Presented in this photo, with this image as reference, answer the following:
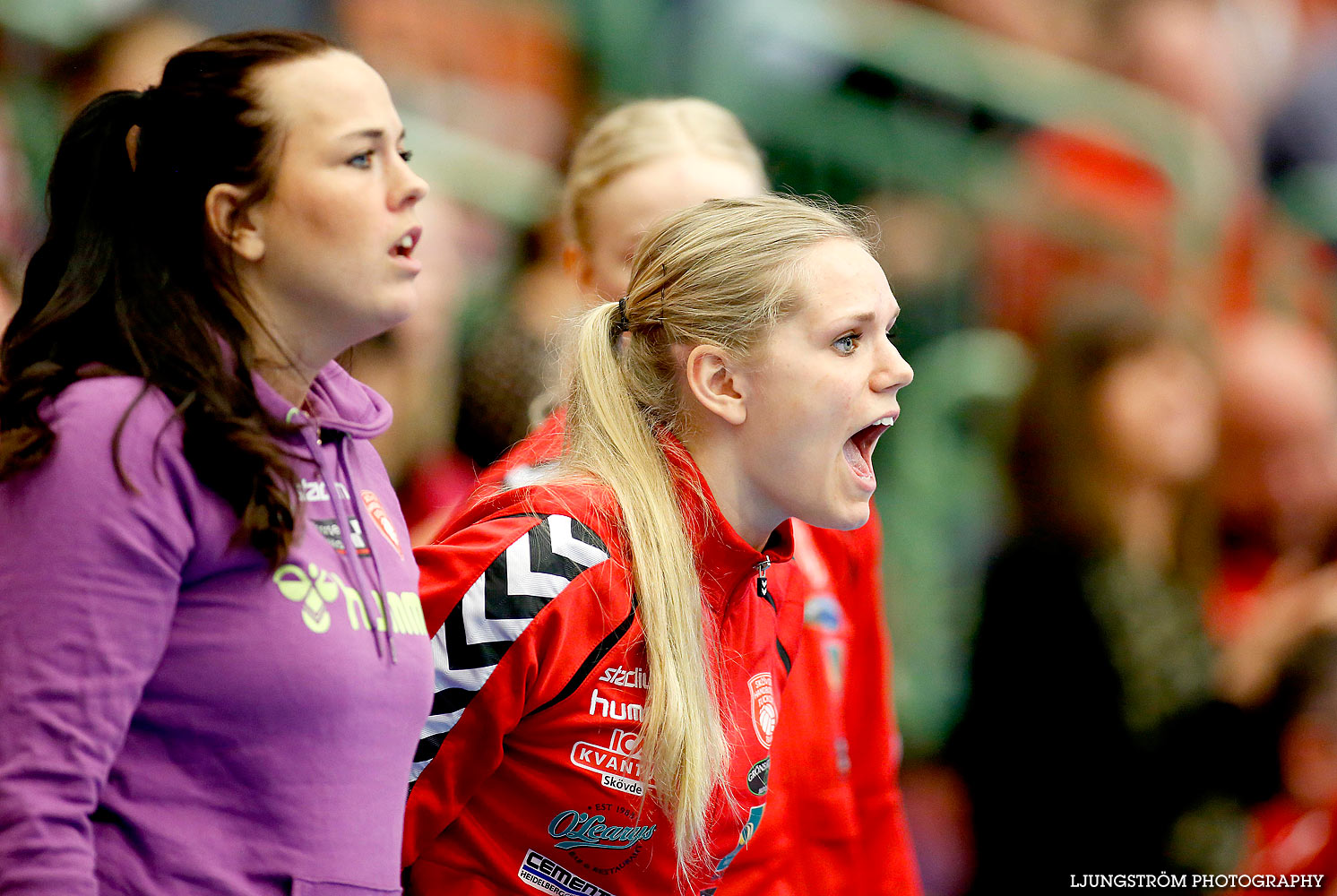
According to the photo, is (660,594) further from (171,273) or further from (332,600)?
(171,273)

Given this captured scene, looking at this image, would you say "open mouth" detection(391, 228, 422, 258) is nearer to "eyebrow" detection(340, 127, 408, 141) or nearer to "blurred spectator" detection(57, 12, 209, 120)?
"eyebrow" detection(340, 127, 408, 141)

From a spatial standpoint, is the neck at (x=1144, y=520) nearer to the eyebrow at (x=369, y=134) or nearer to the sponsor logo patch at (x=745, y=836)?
the sponsor logo patch at (x=745, y=836)

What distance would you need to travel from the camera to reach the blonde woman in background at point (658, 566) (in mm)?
1747

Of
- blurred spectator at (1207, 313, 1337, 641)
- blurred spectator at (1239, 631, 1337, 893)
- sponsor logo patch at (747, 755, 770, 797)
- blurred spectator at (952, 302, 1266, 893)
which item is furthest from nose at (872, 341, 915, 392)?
blurred spectator at (1207, 313, 1337, 641)

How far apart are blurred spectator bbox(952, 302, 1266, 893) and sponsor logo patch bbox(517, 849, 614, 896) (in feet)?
5.76

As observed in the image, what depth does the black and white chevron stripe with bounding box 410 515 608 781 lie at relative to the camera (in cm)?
172

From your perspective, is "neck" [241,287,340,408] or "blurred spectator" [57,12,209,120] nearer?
"neck" [241,287,340,408]

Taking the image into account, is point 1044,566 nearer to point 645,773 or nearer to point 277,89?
point 645,773

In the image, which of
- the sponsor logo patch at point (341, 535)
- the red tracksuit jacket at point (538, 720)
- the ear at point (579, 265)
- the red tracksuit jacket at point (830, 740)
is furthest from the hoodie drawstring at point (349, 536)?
the ear at point (579, 265)

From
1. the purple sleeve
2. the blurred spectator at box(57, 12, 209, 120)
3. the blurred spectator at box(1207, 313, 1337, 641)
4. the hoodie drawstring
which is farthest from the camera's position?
the blurred spectator at box(1207, 313, 1337, 641)

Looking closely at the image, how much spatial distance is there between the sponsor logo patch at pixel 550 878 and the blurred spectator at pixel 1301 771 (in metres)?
2.35

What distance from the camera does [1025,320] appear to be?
466 cm

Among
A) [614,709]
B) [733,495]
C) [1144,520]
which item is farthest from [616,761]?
[1144,520]

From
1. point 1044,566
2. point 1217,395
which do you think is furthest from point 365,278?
point 1217,395
